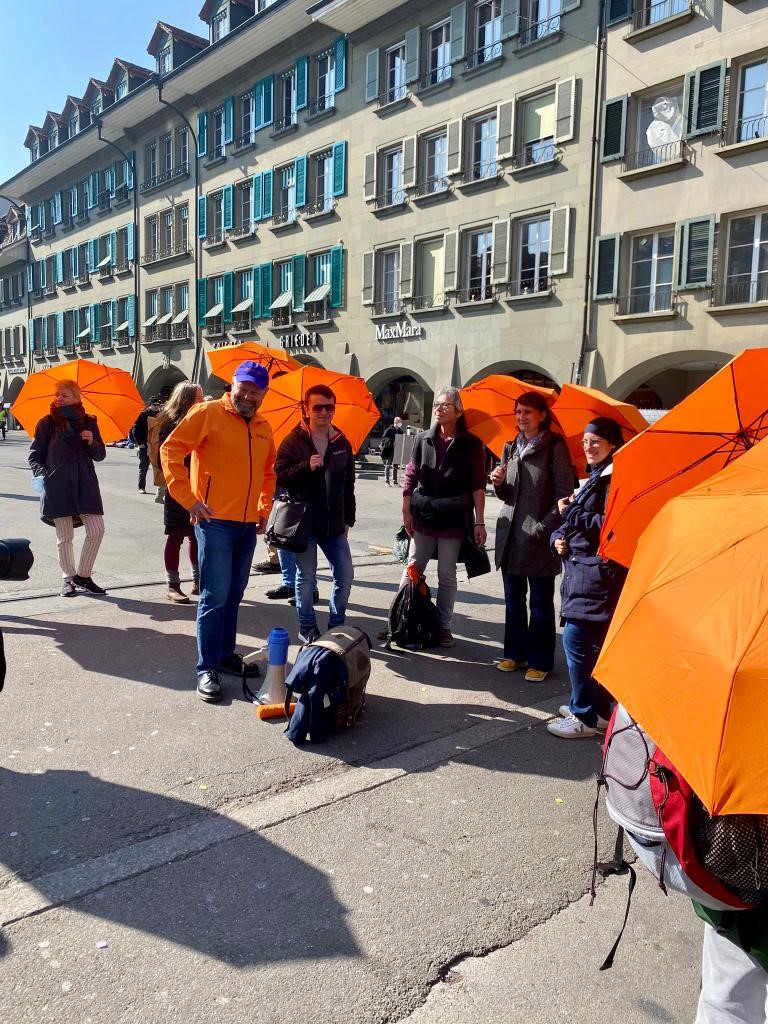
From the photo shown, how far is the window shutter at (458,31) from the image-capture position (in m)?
21.9

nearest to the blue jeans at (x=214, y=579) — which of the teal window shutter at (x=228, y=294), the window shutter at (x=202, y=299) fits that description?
the teal window shutter at (x=228, y=294)

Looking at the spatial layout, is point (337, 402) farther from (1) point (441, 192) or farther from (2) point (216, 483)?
(1) point (441, 192)

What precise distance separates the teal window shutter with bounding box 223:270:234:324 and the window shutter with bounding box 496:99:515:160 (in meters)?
12.6

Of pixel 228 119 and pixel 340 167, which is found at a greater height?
pixel 228 119

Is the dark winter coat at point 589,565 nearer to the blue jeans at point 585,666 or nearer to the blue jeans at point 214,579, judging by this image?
the blue jeans at point 585,666

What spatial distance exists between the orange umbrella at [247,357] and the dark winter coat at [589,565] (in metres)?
4.97

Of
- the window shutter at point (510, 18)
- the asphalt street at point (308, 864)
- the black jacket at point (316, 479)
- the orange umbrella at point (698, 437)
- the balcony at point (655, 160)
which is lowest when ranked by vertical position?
the asphalt street at point (308, 864)

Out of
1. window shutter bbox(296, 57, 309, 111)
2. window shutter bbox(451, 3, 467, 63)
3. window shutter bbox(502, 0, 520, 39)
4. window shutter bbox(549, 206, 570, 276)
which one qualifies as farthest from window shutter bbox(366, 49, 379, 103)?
window shutter bbox(549, 206, 570, 276)

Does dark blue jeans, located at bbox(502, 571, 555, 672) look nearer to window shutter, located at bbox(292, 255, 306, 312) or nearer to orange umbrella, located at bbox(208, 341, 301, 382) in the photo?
orange umbrella, located at bbox(208, 341, 301, 382)

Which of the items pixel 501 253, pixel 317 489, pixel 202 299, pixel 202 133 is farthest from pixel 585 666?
pixel 202 133

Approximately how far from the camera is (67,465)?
7.01m

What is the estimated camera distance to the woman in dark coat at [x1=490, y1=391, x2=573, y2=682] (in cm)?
521

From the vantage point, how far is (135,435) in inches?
354

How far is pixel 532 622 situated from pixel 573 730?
3.42 feet
